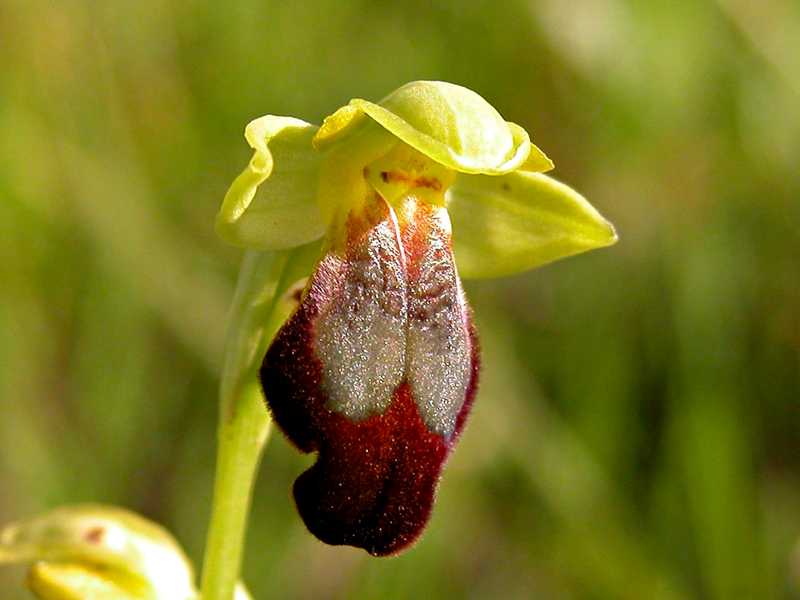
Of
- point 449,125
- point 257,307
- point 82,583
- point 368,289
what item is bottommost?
point 82,583

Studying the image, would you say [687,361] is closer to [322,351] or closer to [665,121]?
[665,121]

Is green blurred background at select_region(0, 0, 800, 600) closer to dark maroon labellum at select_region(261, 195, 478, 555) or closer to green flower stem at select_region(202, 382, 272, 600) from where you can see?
green flower stem at select_region(202, 382, 272, 600)

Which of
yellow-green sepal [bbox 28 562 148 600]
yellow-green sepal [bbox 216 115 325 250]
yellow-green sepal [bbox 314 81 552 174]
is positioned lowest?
yellow-green sepal [bbox 28 562 148 600]

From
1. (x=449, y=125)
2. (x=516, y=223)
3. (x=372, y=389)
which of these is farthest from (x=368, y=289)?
(x=516, y=223)

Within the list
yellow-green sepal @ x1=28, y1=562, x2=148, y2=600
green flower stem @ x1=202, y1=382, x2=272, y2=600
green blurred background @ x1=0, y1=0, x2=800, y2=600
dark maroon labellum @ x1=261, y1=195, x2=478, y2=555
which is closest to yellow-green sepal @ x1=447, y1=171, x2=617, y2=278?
dark maroon labellum @ x1=261, y1=195, x2=478, y2=555

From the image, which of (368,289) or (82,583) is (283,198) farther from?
(82,583)

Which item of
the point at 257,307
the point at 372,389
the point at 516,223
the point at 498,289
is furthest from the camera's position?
the point at 498,289

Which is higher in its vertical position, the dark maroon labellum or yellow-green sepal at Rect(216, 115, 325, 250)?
yellow-green sepal at Rect(216, 115, 325, 250)

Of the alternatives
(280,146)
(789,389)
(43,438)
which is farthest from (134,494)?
(280,146)
